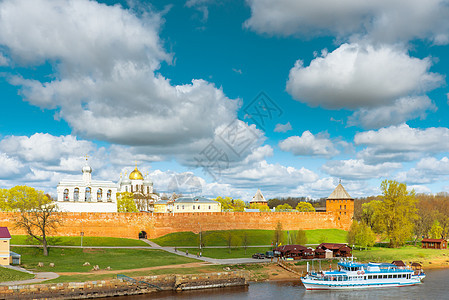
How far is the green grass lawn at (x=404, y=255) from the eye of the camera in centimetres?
5698

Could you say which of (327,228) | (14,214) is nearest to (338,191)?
(327,228)

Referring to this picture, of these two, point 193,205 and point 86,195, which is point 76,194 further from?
point 193,205

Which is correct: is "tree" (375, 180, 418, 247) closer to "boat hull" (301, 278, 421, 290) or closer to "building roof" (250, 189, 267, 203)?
"boat hull" (301, 278, 421, 290)

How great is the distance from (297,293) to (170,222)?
117 ft

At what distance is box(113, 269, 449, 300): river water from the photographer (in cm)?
3706

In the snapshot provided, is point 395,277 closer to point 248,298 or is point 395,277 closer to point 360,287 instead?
point 360,287

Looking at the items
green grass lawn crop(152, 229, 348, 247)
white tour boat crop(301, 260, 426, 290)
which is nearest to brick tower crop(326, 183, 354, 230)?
green grass lawn crop(152, 229, 348, 247)

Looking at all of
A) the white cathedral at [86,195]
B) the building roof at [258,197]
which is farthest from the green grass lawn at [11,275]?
the building roof at [258,197]

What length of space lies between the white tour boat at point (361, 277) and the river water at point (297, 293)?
3.00 feet

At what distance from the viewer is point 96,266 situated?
4169 cm

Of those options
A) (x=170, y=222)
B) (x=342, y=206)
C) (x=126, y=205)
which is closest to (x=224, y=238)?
(x=170, y=222)

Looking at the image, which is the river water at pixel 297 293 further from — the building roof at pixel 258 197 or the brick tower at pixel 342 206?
the building roof at pixel 258 197

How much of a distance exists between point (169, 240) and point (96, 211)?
48.4 ft

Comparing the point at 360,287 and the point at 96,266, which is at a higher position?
the point at 96,266
